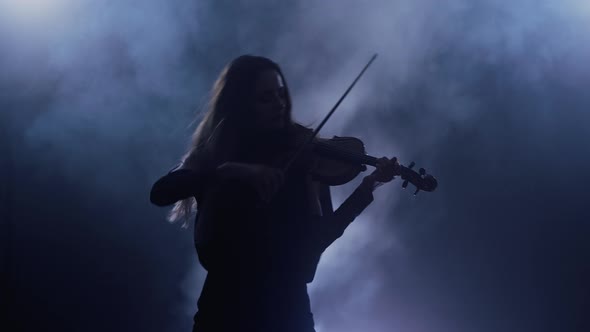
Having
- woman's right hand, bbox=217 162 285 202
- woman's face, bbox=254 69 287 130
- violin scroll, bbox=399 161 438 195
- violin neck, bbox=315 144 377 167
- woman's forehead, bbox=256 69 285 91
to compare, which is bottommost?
woman's right hand, bbox=217 162 285 202

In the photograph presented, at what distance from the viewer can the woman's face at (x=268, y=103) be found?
1429 millimetres

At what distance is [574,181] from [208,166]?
2.69m

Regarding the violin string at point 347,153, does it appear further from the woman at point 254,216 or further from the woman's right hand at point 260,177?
the woman's right hand at point 260,177

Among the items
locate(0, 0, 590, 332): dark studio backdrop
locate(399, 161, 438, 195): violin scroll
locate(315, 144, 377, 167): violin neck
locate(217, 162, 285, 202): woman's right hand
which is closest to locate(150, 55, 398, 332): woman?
locate(217, 162, 285, 202): woman's right hand

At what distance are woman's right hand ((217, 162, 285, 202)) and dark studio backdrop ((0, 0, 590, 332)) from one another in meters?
2.03

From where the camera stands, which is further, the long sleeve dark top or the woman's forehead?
the woman's forehead

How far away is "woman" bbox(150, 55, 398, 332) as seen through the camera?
1171 mm

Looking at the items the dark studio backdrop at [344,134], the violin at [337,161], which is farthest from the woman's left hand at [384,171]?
the dark studio backdrop at [344,134]

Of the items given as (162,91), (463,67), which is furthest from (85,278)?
(463,67)

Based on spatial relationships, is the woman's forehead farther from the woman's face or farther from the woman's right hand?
the woman's right hand

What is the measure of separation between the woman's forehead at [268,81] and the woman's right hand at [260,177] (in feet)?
1.12

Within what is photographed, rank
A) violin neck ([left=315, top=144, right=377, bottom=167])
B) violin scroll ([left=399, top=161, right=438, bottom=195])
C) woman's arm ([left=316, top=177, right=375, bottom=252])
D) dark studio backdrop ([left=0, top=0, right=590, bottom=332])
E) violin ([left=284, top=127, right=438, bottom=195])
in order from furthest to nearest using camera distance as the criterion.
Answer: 1. dark studio backdrop ([left=0, top=0, right=590, bottom=332])
2. violin scroll ([left=399, top=161, right=438, bottom=195])
3. violin neck ([left=315, top=144, right=377, bottom=167])
4. violin ([left=284, top=127, right=438, bottom=195])
5. woman's arm ([left=316, top=177, right=375, bottom=252])

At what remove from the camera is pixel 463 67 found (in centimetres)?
338

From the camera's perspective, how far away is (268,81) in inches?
56.7
